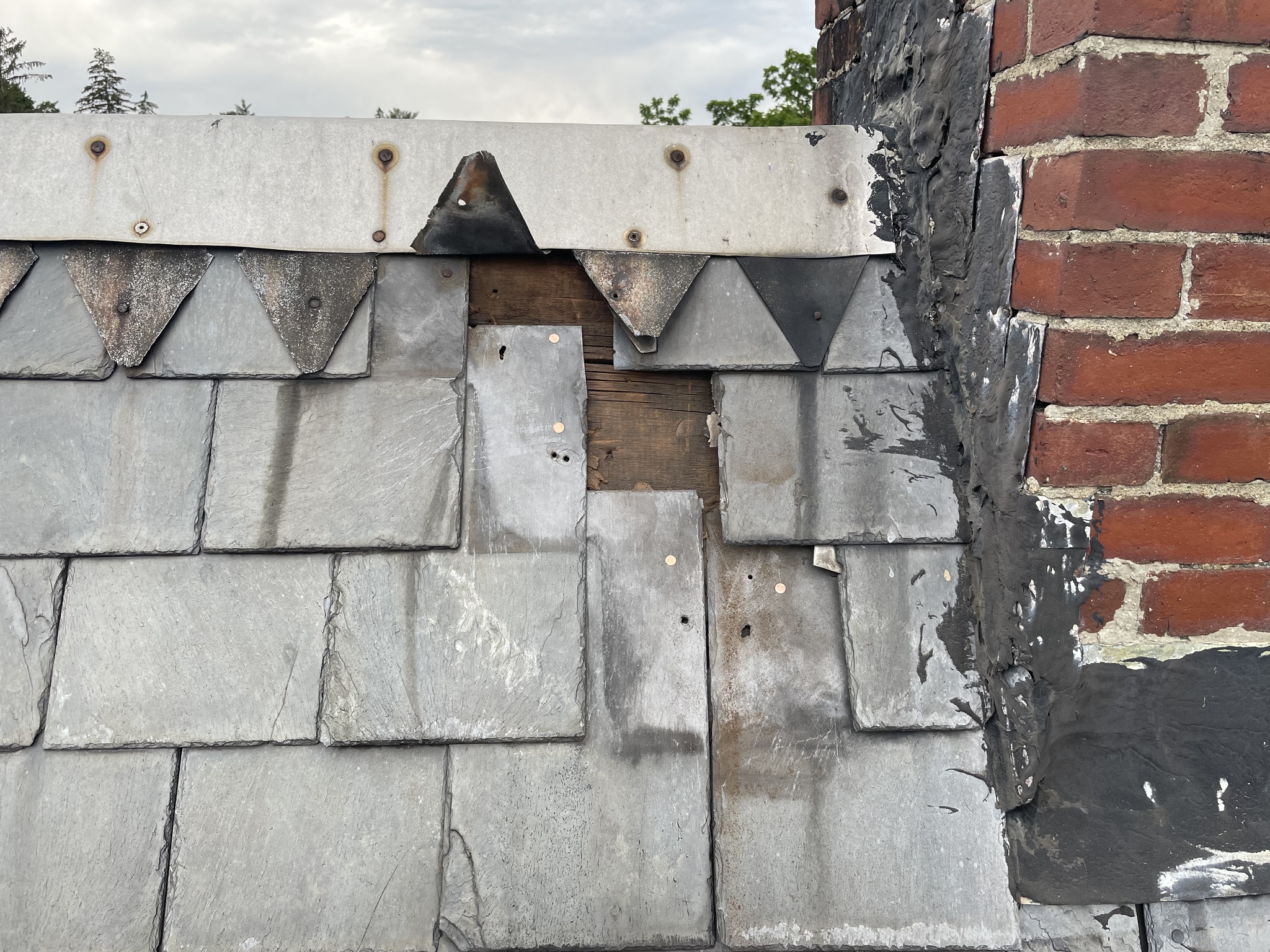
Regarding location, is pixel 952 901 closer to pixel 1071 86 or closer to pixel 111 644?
pixel 1071 86

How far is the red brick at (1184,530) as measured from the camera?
43.5 inches

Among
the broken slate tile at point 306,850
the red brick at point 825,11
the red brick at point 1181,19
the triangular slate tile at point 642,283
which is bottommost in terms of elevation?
the broken slate tile at point 306,850

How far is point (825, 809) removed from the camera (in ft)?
3.88

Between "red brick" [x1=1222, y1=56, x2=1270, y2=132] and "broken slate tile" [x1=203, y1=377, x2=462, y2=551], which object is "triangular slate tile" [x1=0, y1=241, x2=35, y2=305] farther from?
"red brick" [x1=1222, y1=56, x2=1270, y2=132]

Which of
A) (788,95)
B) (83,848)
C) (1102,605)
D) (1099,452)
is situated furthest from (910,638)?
(788,95)

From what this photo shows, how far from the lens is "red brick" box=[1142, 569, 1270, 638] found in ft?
3.66

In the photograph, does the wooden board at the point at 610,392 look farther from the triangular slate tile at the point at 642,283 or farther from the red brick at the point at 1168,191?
the red brick at the point at 1168,191

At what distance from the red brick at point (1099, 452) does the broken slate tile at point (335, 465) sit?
0.83 metres

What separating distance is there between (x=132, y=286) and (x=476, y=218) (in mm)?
542

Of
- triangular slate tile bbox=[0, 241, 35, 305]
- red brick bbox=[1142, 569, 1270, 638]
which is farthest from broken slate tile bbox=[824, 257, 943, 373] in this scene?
triangular slate tile bbox=[0, 241, 35, 305]

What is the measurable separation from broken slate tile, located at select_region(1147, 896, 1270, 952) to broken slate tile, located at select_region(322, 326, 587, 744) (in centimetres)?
85

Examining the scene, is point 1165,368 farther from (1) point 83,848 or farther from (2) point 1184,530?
(1) point 83,848

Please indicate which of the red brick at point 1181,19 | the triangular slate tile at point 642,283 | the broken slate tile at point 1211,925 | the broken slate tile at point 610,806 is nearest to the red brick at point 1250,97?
the red brick at point 1181,19

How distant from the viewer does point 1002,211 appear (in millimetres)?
1149
